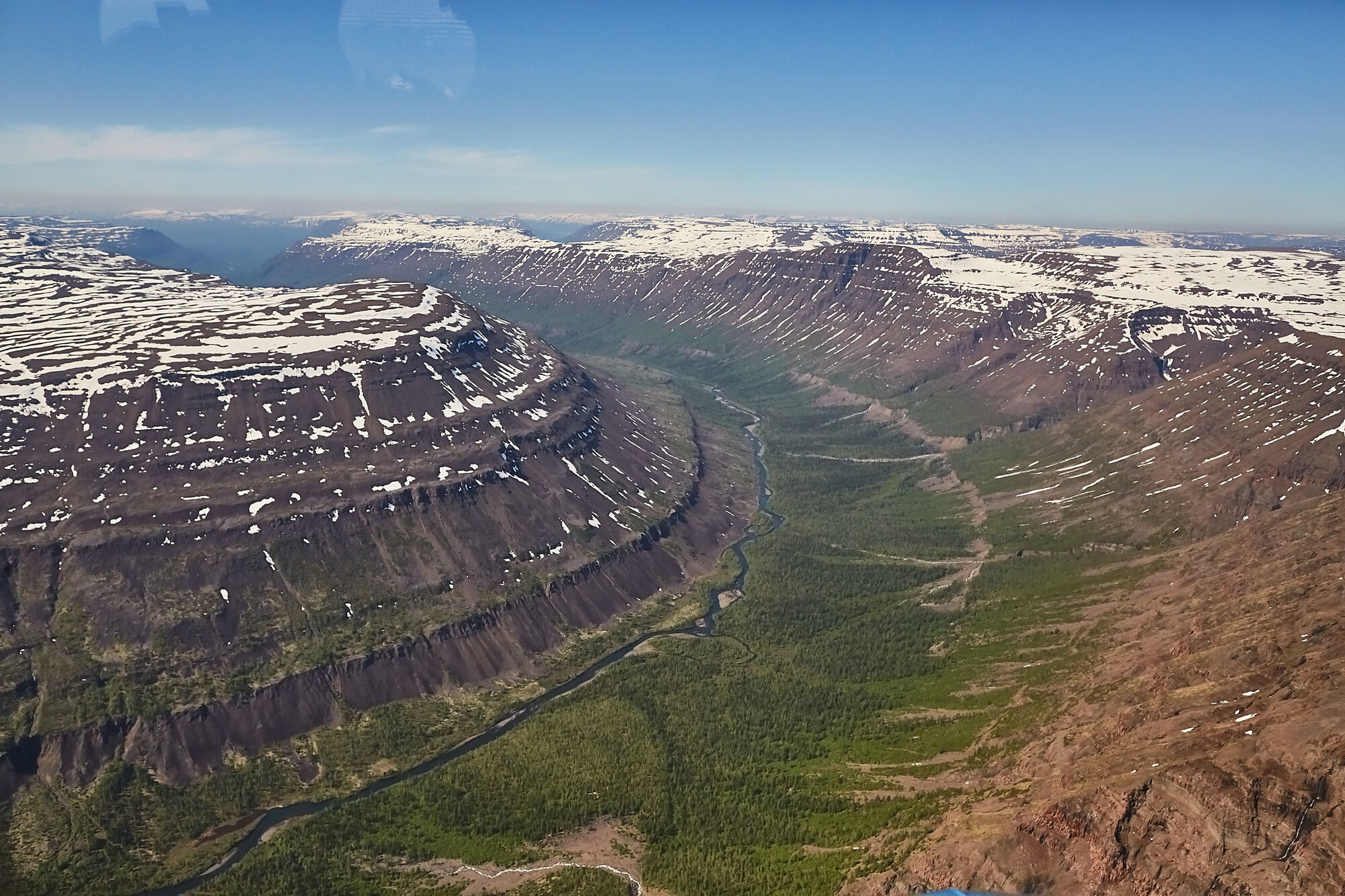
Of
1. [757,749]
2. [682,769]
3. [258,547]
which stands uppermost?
[258,547]

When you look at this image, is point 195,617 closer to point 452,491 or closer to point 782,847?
point 452,491

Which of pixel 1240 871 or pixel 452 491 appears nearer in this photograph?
pixel 1240 871

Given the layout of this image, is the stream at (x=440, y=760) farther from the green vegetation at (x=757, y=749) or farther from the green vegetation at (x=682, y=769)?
the green vegetation at (x=757, y=749)

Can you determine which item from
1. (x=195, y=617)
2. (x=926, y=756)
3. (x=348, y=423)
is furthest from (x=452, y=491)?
(x=926, y=756)

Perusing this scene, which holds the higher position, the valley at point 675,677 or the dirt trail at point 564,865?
the valley at point 675,677

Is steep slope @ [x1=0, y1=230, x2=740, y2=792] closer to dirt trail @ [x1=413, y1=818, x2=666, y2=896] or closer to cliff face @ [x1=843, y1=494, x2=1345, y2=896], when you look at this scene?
dirt trail @ [x1=413, y1=818, x2=666, y2=896]

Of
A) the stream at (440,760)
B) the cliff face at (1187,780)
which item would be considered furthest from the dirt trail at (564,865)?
the cliff face at (1187,780)

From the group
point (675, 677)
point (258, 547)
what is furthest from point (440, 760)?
point (258, 547)

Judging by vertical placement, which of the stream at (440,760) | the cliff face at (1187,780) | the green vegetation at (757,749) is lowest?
the stream at (440,760)

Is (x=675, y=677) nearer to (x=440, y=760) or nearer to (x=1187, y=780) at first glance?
(x=440, y=760)
